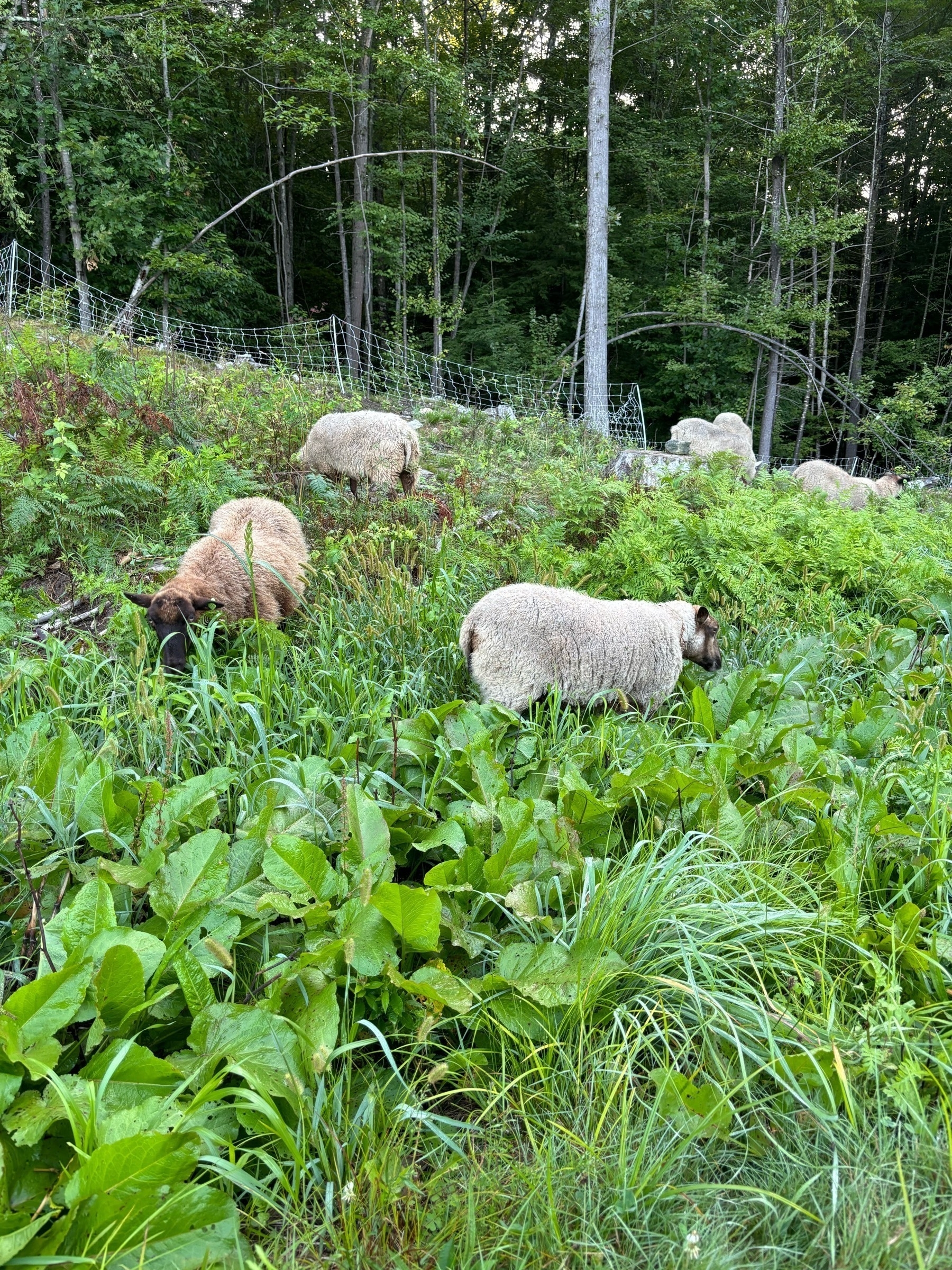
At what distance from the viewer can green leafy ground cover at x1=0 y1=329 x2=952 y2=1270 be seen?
5.18 feet

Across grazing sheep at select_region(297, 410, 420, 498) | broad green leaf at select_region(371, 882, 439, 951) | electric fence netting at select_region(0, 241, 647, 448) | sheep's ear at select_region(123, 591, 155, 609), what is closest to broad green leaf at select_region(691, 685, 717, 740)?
broad green leaf at select_region(371, 882, 439, 951)

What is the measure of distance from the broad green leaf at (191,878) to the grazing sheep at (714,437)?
32.3 feet

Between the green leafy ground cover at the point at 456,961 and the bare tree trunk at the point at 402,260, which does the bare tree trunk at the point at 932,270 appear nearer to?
the bare tree trunk at the point at 402,260

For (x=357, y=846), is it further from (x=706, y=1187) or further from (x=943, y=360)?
(x=943, y=360)

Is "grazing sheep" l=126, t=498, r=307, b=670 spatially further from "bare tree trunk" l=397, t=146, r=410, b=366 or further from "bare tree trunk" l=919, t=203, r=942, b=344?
"bare tree trunk" l=919, t=203, r=942, b=344

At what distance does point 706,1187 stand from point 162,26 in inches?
732

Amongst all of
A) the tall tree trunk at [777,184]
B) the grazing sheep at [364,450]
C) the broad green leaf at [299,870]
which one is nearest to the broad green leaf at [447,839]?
the broad green leaf at [299,870]

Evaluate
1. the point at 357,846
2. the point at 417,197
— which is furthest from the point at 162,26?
the point at 357,846

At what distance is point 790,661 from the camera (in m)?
4.35

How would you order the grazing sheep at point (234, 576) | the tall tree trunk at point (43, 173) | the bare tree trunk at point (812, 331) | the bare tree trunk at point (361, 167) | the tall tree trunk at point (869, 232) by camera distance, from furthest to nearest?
the tall tree trunk at point (869, 232)
the bare tree trunk at point (812, 331)
the bare tree trunk at point (361, 167)
the tall tree trunk at point (43, 173)
the grazing sheep at point (234, 576)

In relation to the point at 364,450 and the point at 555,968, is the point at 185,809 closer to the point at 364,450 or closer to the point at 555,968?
the point at 555,968

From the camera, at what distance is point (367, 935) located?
207 centimetres

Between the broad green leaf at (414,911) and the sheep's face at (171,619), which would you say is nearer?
the broad green leaf at (414,911)

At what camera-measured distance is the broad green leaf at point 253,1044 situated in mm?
1758
